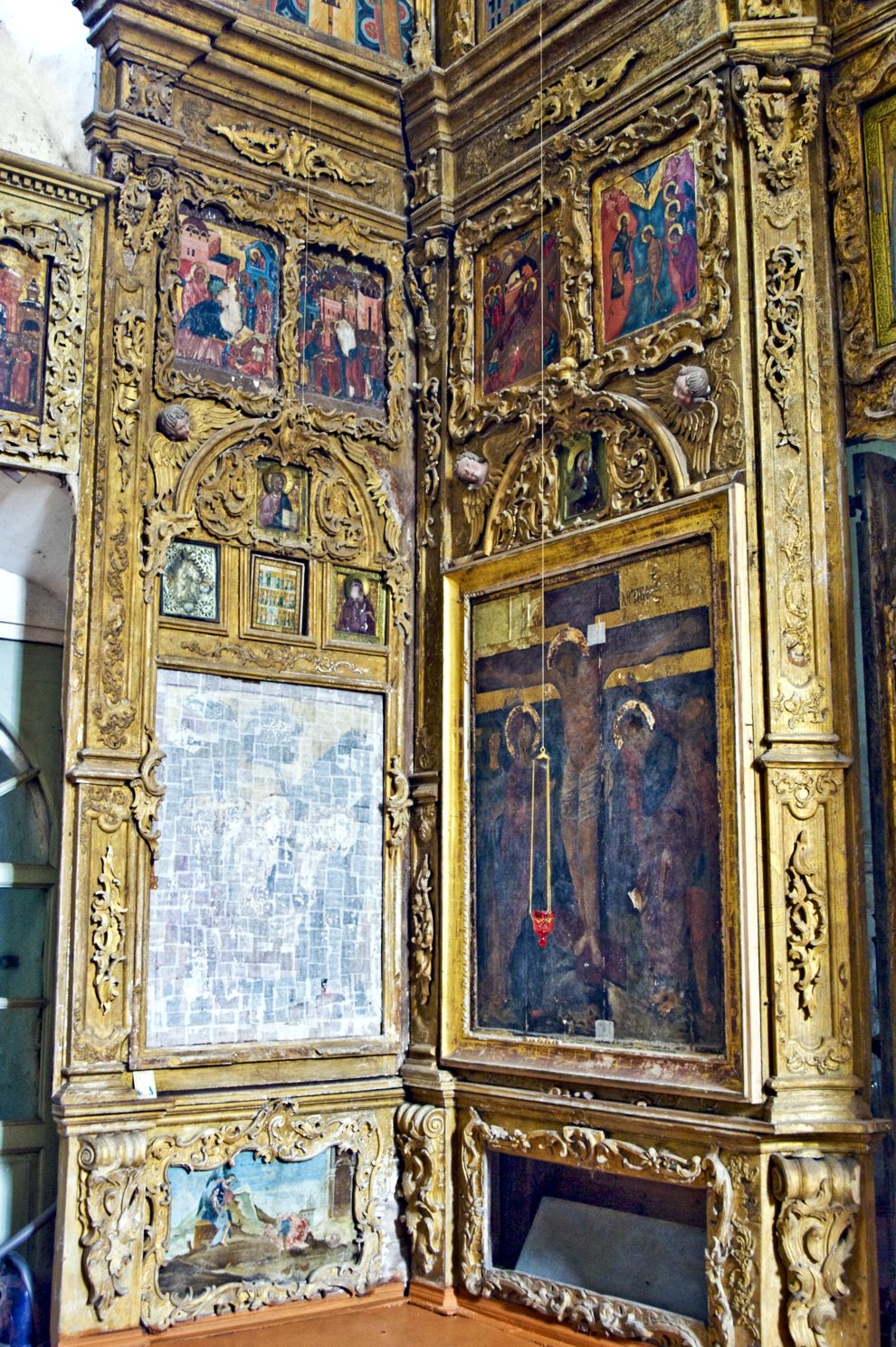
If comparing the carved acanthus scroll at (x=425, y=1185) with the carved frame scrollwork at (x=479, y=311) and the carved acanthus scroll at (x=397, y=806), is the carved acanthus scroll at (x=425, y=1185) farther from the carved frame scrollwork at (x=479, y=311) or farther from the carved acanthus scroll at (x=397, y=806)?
the carved frame scrollwork at (x=479, y=311)

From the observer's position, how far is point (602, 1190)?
6.97 metres

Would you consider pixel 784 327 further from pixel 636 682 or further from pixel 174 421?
pixel 174 421

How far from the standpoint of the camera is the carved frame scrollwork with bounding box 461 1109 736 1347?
619cm

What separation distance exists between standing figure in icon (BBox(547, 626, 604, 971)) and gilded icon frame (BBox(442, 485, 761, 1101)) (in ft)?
0.60

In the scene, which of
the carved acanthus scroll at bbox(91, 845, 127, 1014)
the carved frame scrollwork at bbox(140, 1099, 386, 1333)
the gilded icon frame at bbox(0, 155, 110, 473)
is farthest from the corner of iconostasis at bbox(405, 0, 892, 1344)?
the gilded icon frame at bbox(0, 155, 110, 473)

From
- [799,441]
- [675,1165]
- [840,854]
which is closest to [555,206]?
[799,441]

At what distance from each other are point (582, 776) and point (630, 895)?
0.70 metres

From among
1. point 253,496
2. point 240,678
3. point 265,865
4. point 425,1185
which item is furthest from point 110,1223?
point 253,496

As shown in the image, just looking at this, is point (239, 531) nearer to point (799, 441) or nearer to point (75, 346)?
point (75, 346)

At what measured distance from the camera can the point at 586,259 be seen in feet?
25.1

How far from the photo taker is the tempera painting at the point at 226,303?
802cm

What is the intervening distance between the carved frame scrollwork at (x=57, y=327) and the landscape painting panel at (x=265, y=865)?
52.8 inches

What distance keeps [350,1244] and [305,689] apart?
3.05 metres

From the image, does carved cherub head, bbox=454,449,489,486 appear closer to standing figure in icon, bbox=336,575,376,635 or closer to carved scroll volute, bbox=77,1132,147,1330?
standing figure in icon, bbox=336,575,376,635
